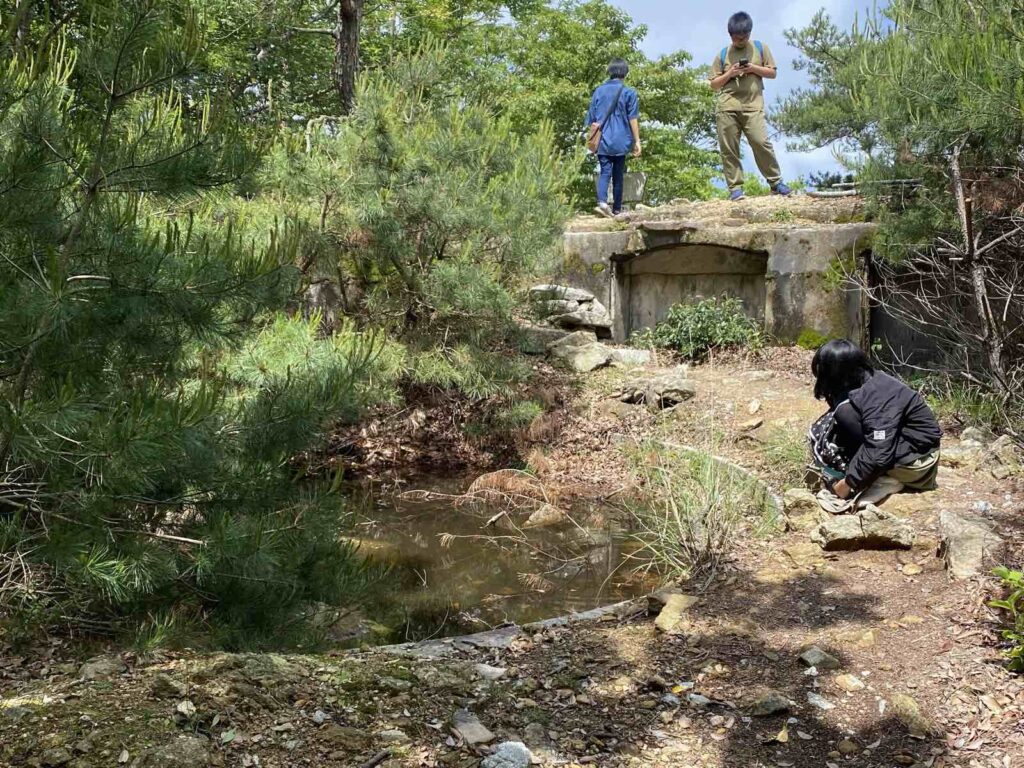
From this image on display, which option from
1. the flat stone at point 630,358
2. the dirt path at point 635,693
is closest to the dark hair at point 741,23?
the flat stone at point 630,358

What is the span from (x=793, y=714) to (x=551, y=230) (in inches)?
253

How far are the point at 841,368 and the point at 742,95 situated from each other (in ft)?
22.3

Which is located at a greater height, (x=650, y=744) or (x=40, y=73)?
(x=40, y=73)

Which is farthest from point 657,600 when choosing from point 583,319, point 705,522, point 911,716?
point 583,319

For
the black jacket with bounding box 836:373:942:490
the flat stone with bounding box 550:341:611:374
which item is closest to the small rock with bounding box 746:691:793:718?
the black jacket with bounding box 836:373:942:490

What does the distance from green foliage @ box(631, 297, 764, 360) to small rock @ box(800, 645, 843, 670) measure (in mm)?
7224

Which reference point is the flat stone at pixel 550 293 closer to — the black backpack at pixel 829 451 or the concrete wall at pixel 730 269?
the concrete wall at pixel 730 269

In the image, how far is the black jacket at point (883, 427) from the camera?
5.25m

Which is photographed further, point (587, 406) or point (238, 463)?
point (587, 406)

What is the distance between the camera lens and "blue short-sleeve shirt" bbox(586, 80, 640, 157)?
11.4 m

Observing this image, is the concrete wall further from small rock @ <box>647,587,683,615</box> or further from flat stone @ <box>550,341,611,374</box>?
small rock @ <box>647,587,683,615</box>

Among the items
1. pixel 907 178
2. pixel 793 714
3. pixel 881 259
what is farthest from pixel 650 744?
pixel 881 259

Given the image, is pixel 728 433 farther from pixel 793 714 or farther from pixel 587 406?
pixel 793 714

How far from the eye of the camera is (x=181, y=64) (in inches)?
131
